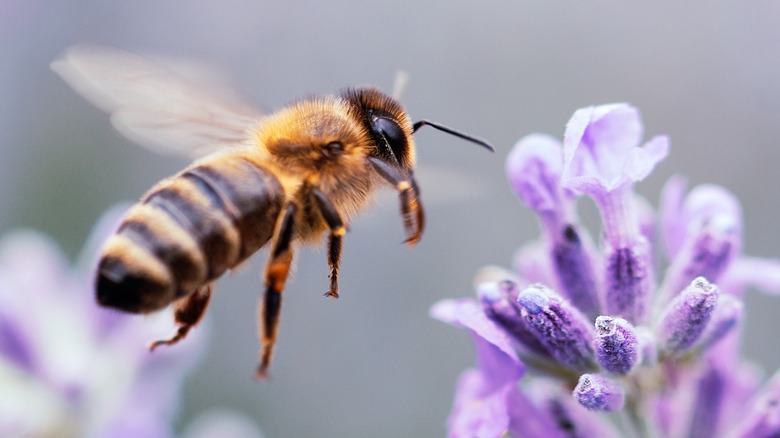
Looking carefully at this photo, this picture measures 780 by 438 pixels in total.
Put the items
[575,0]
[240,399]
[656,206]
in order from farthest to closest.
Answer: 1. [575,0]
2. [656,206]
3. [240,399]

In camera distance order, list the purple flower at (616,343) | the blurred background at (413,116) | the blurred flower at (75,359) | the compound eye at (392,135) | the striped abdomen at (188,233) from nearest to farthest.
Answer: the striped abdomen at (188,233) < the purple flower at (616,343) < the compound eye at (392,135) < the blurred flower at (75,359) < the blurred background at (413,116)

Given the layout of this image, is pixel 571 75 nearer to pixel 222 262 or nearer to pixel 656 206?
pixel 656 206

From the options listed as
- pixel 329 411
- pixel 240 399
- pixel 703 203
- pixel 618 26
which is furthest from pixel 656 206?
pixel 703 203

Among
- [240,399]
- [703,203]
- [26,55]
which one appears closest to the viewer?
[703,203]

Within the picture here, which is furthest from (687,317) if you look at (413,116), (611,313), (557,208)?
(413,116)

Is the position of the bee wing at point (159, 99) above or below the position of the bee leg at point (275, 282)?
above

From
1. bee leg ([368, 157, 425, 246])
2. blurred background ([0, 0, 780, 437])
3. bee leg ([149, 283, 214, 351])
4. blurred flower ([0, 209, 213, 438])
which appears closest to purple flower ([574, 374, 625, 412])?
bee leg ([368, 157, 425, 246])

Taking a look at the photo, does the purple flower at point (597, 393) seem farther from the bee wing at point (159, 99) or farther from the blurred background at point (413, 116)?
the blurred background at point (413, 116)

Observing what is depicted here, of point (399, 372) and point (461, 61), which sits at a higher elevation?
point (461, 61)

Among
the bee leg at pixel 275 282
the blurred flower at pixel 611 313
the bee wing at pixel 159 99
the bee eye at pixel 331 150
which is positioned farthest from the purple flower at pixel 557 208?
the bee wing at pixel 159 99
